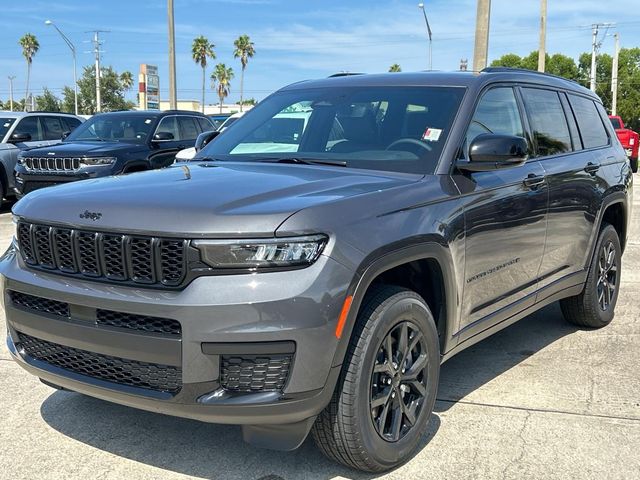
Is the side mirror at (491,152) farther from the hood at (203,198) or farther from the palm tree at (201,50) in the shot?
the palm tree at (201,50)

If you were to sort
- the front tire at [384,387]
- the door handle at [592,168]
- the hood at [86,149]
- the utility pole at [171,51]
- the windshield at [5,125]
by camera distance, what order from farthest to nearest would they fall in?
1. the utility pole at [171,51]
2. the windshield at [5,125]
3. the hood at [86,149]
4. the door handle at [592,168]
5. the front tire at [384,387]

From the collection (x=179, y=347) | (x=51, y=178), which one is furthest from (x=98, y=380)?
(x=51, y=178)

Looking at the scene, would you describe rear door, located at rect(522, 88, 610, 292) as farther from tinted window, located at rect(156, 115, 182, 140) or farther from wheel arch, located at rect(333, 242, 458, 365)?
tinted window, located at rect(156, 115, 182, 140)

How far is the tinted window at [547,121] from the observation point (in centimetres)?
465

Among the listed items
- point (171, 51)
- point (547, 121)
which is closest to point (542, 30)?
point (171, 51)

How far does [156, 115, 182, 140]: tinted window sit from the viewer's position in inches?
459

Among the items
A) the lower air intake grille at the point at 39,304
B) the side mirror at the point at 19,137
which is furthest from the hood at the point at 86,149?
the lower air intake grille at the point at 39,304

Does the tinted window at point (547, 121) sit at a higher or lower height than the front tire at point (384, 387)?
higher

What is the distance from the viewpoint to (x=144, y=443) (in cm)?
352

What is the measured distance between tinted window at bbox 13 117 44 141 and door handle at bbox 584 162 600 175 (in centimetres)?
1111

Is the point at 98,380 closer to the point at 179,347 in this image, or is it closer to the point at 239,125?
the point at 179,347

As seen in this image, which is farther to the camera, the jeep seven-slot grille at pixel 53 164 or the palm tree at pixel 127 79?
the palm tree at pixel 127 79

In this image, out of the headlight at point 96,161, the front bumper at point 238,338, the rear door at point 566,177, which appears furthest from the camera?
the headlight at point 96,161

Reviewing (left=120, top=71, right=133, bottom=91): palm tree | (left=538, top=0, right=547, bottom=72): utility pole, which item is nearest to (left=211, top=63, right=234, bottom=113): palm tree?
(left=120, top=71, right=133, bottom=91): palm tree
